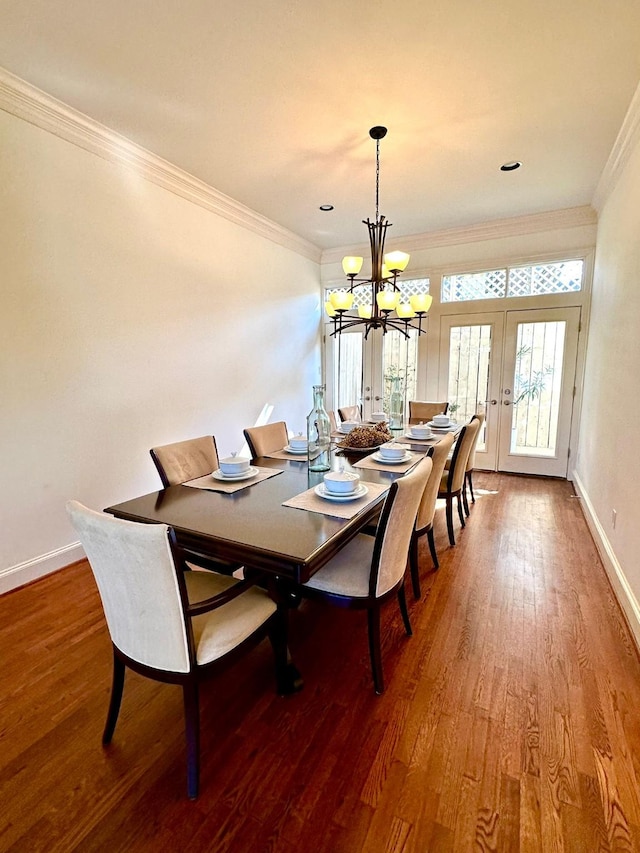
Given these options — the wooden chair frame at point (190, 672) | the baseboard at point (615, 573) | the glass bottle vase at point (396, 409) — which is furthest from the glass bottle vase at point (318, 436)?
the baseboard at point (615, 573)

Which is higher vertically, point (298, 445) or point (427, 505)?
point (298, 445)

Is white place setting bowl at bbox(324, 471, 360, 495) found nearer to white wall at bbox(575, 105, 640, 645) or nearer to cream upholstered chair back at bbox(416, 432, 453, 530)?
cream upholstered chair back at bbox(416, 432, 453, 530)

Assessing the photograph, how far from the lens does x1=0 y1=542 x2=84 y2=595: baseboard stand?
8.11 feet

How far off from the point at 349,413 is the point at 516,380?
2.23 m

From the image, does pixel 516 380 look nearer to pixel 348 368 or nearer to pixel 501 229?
pixel 501 229

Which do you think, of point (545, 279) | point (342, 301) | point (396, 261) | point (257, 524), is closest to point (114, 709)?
point (257, 524)

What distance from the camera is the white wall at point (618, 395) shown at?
2.30 meters

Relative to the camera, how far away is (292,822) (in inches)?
48.0

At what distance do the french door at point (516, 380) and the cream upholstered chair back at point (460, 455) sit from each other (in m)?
2.03

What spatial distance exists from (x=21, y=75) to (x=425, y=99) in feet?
7.75

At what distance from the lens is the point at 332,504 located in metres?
1.75

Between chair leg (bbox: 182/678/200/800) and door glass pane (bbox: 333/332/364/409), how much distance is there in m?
4.74

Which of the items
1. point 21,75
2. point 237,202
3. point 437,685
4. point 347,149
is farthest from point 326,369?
point 437,685

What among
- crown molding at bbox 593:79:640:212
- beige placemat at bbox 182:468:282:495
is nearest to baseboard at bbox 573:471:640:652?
beige placemat at bbox 182:468:282:495
